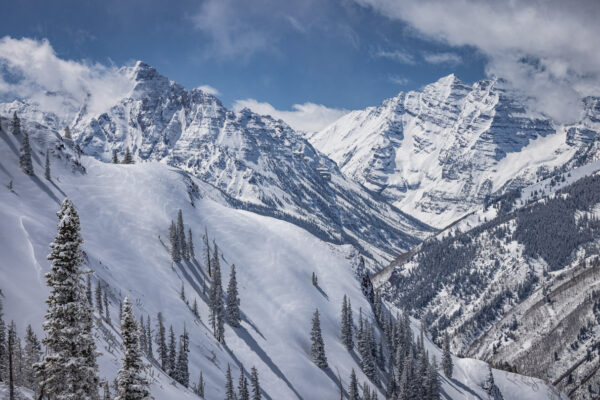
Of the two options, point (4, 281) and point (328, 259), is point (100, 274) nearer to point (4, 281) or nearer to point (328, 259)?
point (4, 281)

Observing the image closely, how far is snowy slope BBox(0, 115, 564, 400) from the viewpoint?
69.4 meters

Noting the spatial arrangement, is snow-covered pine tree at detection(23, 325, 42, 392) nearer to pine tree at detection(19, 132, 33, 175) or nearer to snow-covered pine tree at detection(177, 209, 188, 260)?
snow-covered pine tree at detection(177, 209, 188, 260)

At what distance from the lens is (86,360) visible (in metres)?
23.2

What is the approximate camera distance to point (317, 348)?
111500 mm

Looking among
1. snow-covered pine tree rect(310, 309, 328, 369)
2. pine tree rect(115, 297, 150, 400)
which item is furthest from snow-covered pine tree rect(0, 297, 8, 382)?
snow-covered pine tree rect(310, 309, 328, 369)

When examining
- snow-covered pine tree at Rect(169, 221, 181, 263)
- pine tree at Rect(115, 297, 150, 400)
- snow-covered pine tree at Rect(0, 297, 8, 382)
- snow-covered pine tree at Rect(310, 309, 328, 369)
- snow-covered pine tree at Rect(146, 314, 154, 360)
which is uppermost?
snow-covered pine tree at Rect(169, 221, 181, 263)

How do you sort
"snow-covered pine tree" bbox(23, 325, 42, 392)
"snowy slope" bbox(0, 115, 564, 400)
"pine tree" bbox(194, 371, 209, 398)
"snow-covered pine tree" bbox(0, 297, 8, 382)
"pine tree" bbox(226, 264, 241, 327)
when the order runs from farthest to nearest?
1. "pine tree" bbox(226, 264, 241, 327)
2. "pine tree" bbox(194, 371, 209, 398)
3. "snowy slope" bbox(0, 115, 564, 400)
4. "snow-covered pine tree" bbox(23, 325, 42, 392)
5. "snow-covered pine tree" bbox(0, 297, 8, 382)

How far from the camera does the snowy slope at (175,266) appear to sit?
69.4 metres

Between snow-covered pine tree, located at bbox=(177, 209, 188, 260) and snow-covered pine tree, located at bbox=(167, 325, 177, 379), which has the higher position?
snow-covered pine tree, located at bbox=(177, 209, 188, 260)

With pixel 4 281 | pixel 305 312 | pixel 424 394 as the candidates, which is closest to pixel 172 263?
pixel 305 312

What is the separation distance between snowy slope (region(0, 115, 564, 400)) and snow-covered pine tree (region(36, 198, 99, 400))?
2726 centimetres

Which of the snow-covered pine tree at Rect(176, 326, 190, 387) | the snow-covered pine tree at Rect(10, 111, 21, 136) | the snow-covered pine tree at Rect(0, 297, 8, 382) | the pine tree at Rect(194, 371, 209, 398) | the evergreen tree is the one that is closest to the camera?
the snow-covered pine tree at Rect(0, 297, 8, 382)

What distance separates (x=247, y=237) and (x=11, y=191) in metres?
71.5

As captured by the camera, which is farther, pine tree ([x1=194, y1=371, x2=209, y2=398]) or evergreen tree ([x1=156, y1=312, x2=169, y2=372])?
evergreen tree ([x1=156, y1=312, x2=169, y2=372])
